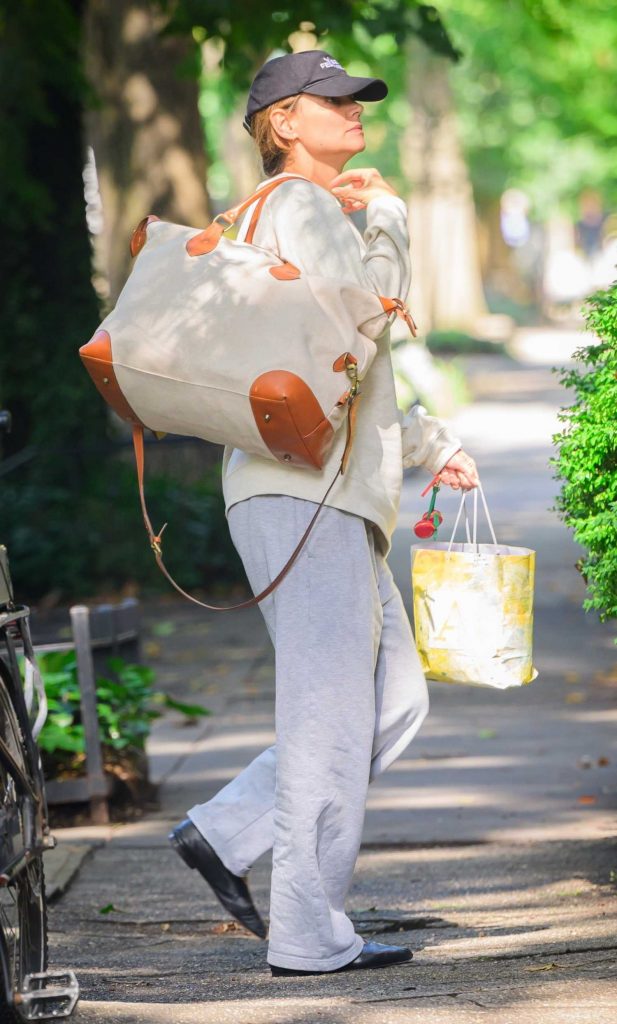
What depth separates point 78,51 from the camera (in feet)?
37.3

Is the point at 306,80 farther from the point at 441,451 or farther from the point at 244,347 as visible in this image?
the point at 441,451

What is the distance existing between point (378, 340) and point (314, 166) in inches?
17.1

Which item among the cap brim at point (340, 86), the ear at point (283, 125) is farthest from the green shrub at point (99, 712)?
the cap brim at point (340, 86)

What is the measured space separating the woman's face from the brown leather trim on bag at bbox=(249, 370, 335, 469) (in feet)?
2.09

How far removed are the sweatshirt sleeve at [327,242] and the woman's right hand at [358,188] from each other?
131mm

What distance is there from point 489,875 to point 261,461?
2042 mm

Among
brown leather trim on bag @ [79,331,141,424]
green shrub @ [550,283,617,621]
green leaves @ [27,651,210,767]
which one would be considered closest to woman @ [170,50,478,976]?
brown leather trim on bag @ [79,331,141,424]

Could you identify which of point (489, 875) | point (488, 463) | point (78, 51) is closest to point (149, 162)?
point (78, 51)

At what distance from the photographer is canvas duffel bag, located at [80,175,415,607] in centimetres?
332

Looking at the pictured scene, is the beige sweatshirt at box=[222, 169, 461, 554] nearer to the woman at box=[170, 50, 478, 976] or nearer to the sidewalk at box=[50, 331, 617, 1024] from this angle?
the woman at box=[170, 50, 478, 976]

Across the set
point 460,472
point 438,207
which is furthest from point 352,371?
point 438,207

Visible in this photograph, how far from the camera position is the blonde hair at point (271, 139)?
361 centimetres

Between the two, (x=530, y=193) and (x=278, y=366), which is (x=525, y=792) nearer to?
(x=278, y=366)

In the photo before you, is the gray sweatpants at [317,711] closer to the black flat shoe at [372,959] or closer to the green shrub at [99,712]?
the black flat shoe at [372,959]
